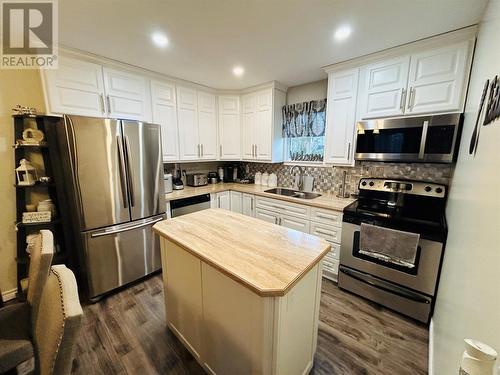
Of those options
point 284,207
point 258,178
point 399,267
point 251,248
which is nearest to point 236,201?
point 258,178

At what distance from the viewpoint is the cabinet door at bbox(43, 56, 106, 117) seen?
193 centimetres

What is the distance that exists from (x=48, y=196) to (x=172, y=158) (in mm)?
1394

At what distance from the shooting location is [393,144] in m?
2.04

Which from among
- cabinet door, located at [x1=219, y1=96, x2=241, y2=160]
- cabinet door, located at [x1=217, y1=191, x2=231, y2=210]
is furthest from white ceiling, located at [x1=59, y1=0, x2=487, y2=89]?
cabinet door, located at [x1=217, y1=191, x2=231, y2=210]

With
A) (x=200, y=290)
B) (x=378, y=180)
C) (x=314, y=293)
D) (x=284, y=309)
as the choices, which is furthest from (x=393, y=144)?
(x=200, y=290)

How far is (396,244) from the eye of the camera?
1.85 metres

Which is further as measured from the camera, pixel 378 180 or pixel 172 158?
pixel 172 158

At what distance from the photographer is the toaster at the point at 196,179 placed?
3.40 m

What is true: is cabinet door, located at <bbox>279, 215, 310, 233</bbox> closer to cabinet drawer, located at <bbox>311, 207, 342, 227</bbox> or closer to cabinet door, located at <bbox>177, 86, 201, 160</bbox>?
cabinet drawer, located at <bbox>311, 207, 342, 227</bbox>

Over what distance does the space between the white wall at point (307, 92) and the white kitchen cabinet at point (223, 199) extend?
1.79 metres

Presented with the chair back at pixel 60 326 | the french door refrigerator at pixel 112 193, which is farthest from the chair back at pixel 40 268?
the french door refrigerator at pixel 112 193

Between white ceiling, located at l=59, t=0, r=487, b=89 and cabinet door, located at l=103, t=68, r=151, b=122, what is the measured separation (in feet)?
0.64

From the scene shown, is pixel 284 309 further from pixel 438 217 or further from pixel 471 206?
pixel 438 217

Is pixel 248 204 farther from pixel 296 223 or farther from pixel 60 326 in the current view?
pixel 60 326
